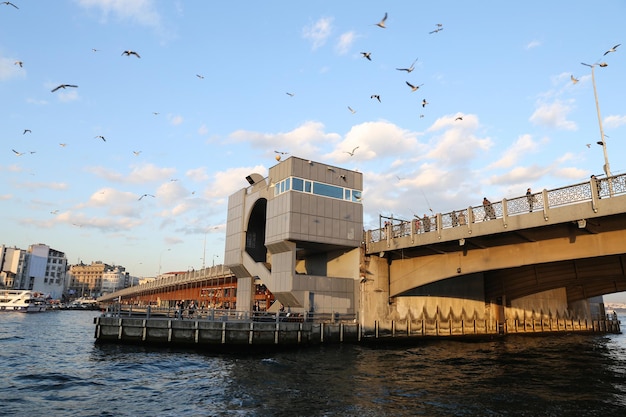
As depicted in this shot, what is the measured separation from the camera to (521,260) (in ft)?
103

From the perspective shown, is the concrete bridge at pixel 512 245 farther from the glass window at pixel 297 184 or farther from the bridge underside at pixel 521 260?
the glass window at pixel 297 184

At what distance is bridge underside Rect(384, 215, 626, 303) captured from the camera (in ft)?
89.6

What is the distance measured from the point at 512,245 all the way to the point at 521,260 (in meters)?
1.30

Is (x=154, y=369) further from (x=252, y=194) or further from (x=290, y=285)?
(x=252, y=194)

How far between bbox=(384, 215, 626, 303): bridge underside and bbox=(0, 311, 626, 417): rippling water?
708 centimetres

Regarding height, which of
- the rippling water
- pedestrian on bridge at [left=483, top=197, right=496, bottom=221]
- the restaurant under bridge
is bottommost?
the rippling water

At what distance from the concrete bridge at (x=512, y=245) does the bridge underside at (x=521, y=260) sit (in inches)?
2.0

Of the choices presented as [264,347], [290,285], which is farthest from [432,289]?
[264,347]

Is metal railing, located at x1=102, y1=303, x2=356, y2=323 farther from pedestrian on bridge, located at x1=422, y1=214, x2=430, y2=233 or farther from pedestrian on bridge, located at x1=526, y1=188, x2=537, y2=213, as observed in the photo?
pedestrian on bridge, located at x1=526, y1=188, x2=537, y2=213

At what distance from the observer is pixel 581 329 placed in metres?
60.3

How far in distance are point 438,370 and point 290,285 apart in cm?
1776

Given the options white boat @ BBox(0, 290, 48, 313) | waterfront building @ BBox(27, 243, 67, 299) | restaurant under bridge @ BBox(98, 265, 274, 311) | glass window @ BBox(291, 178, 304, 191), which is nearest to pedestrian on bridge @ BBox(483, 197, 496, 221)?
glass window @ BBox(291, 178, 304, 191)

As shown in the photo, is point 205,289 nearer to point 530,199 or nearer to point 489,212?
point 489,212

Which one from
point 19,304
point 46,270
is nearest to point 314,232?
point 19,304
